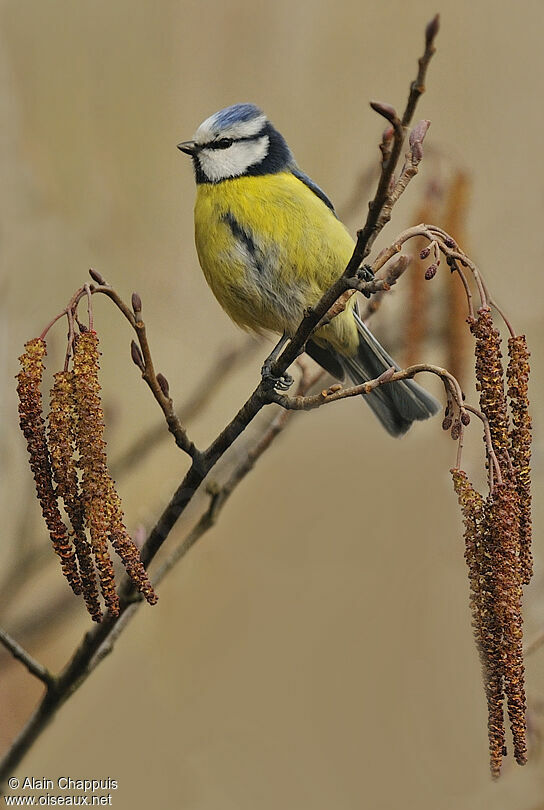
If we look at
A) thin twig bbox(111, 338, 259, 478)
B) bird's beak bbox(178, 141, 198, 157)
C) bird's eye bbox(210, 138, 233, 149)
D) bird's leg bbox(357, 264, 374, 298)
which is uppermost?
bird's beak bbox(178, 141, 198, 157)

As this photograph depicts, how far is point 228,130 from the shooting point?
9.43ft

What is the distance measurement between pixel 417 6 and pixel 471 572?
346cm

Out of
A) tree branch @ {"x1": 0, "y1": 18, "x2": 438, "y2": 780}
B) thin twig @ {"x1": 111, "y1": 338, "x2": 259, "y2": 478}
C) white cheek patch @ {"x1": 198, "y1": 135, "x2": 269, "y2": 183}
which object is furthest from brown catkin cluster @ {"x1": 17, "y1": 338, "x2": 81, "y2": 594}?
white cheek patch @ {"x1": 198, "y1": 135, "x2": 269, "y2": 183}

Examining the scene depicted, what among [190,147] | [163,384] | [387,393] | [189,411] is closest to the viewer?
[163,384]

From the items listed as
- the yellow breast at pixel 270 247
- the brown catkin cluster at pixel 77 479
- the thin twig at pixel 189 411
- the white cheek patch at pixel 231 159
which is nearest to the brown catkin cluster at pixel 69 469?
the brown catkin cluster at pixel 77 479

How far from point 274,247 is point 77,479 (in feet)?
4.63

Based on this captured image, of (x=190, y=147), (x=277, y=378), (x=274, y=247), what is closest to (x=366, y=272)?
(x=277, y=378)

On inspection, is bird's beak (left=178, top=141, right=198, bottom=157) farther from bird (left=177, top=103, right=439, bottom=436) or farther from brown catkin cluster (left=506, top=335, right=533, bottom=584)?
brown catkin cluster (left=506, top=335, right=533, bottom=584)

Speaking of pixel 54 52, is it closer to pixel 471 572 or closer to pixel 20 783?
pixel 20 783

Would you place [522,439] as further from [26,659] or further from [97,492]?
[26,659]

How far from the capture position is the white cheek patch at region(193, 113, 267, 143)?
2.87 meters

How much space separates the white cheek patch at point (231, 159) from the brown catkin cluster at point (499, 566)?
161 centimetres

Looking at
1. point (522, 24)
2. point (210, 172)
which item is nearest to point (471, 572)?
point (210, 172)

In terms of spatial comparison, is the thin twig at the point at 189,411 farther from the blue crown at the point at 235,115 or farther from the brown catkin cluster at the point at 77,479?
the brown catkin cluster at the point at 77,479
